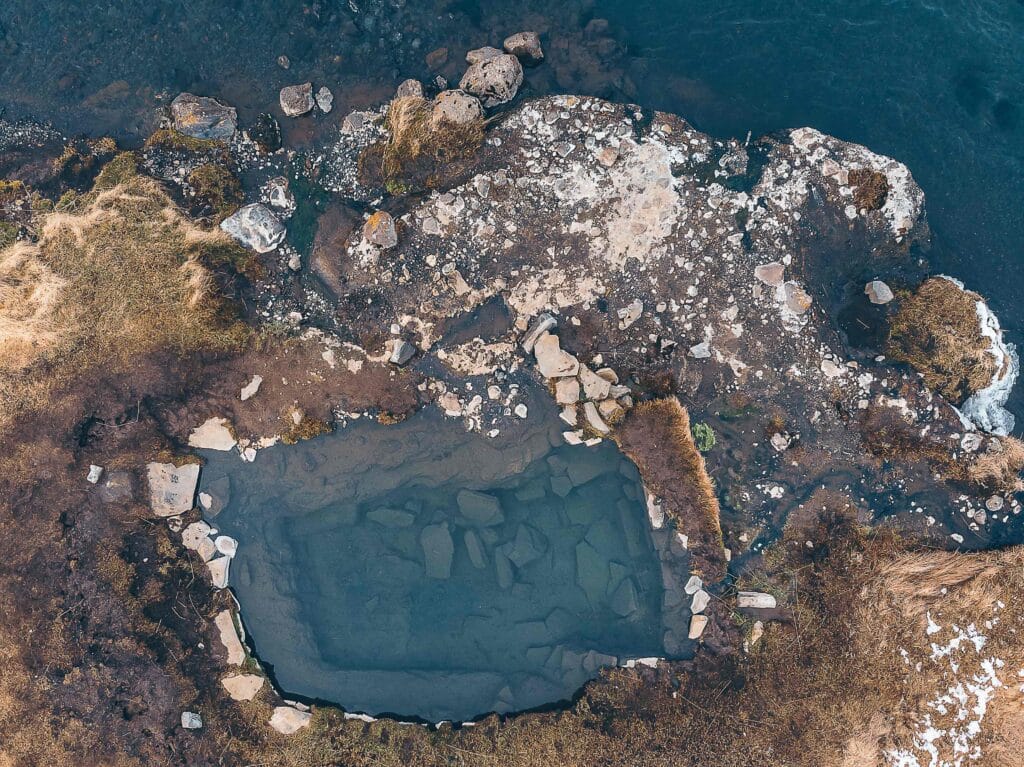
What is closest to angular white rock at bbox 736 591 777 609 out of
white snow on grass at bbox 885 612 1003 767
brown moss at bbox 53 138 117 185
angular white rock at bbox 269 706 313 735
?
white snow on grass at bbox 885 612 1003 767

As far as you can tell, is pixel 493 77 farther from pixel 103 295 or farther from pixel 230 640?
pixel 230 640

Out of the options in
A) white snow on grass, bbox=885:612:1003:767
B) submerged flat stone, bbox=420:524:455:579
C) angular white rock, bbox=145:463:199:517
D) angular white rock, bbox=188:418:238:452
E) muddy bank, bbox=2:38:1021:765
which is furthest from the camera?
submerged flat stone, bbox=420:524:455:579

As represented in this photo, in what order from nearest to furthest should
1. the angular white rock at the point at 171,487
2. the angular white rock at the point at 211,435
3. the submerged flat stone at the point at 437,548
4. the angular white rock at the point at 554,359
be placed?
the angular white rock at the point at 554,359, the angular white rock at the point at 171,487, the angular white rock at the point at 211,435, the submerged flat stone at the point at 437,548

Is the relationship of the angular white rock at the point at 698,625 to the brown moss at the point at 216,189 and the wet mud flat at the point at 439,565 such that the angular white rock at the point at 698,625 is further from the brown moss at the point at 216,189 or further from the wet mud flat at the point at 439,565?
the brown moss at the point at 216,189

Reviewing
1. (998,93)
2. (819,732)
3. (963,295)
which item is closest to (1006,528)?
(963,295)

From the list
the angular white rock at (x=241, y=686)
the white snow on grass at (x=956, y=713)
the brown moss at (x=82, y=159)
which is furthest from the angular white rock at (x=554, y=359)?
the brown moss at (x=82, y=159)

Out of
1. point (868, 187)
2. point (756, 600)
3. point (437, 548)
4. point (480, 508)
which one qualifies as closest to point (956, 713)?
point (756, 600)

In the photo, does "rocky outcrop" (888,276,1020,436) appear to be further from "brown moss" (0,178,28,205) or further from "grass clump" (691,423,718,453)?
"brown moss" (0,178,28,205)
